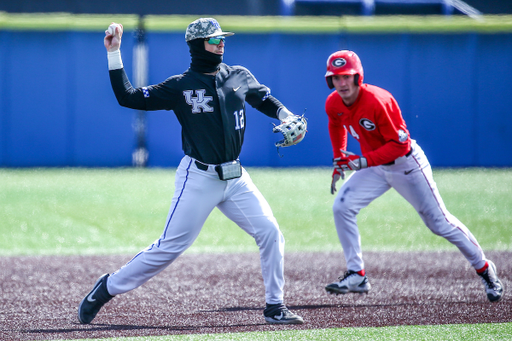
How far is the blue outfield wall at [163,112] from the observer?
15.5m

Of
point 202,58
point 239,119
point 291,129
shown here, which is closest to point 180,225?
point 239,119

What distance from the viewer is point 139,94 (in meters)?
4.28

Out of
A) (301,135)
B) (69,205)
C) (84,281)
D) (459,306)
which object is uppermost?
(301,135)

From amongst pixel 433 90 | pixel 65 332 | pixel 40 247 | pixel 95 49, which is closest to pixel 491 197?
pixel 433 90

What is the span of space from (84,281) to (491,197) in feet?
24.4

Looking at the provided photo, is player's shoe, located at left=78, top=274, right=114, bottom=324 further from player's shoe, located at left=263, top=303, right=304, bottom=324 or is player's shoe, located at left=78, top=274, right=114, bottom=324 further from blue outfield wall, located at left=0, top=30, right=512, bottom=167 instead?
blue outfield wall, located at left=0, top=30, right=512, bottom=167

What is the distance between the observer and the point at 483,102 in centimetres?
1551

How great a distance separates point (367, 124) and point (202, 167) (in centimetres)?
148

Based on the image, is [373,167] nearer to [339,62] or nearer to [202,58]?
[339,62]

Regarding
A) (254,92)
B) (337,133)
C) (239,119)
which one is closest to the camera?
(239,119)

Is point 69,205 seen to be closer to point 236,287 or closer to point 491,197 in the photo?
point 236,287

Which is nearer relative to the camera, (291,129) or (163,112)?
(291,129)

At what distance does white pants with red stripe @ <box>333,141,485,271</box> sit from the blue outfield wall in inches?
393

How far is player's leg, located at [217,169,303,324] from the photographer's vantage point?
4.37m
